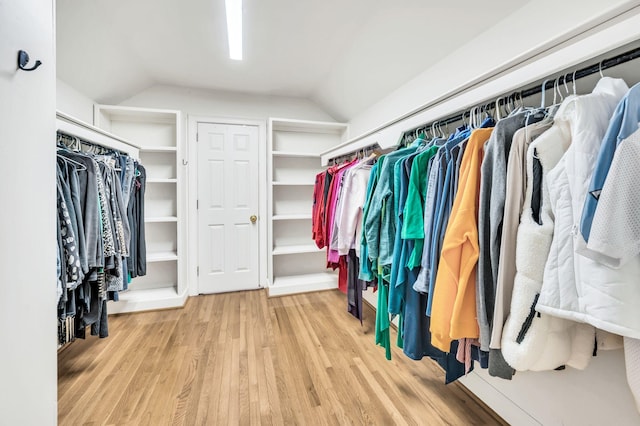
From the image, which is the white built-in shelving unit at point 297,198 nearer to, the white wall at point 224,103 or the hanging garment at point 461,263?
the white wall at point 224,103

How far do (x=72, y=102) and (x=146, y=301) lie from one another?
1.96 m

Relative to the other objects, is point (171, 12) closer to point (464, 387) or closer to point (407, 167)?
point (407, 167)

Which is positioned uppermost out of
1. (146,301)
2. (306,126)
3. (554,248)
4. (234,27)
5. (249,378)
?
(234,27)

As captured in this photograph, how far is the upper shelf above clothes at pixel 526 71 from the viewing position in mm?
727

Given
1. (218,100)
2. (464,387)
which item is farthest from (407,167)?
(218,100)

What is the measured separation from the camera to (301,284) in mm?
3273

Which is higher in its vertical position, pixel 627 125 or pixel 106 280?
pixel 627 125

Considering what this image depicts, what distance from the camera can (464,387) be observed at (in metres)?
1.65

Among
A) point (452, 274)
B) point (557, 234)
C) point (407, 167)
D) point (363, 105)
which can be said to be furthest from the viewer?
point (363, 105)

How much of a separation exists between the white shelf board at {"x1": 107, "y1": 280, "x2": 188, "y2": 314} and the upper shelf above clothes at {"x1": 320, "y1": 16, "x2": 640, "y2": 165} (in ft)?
9.09

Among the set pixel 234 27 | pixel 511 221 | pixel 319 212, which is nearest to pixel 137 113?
pixel 234 27

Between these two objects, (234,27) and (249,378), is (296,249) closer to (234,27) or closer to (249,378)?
(249,378)

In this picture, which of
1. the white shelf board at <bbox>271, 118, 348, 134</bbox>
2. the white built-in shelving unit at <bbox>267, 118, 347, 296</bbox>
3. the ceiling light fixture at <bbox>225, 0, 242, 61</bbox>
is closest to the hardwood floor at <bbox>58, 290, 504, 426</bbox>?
the white built-in shelving unit at <bbox>267, 118, 347, 296</bbox>

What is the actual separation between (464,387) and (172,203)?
324 centimetres
